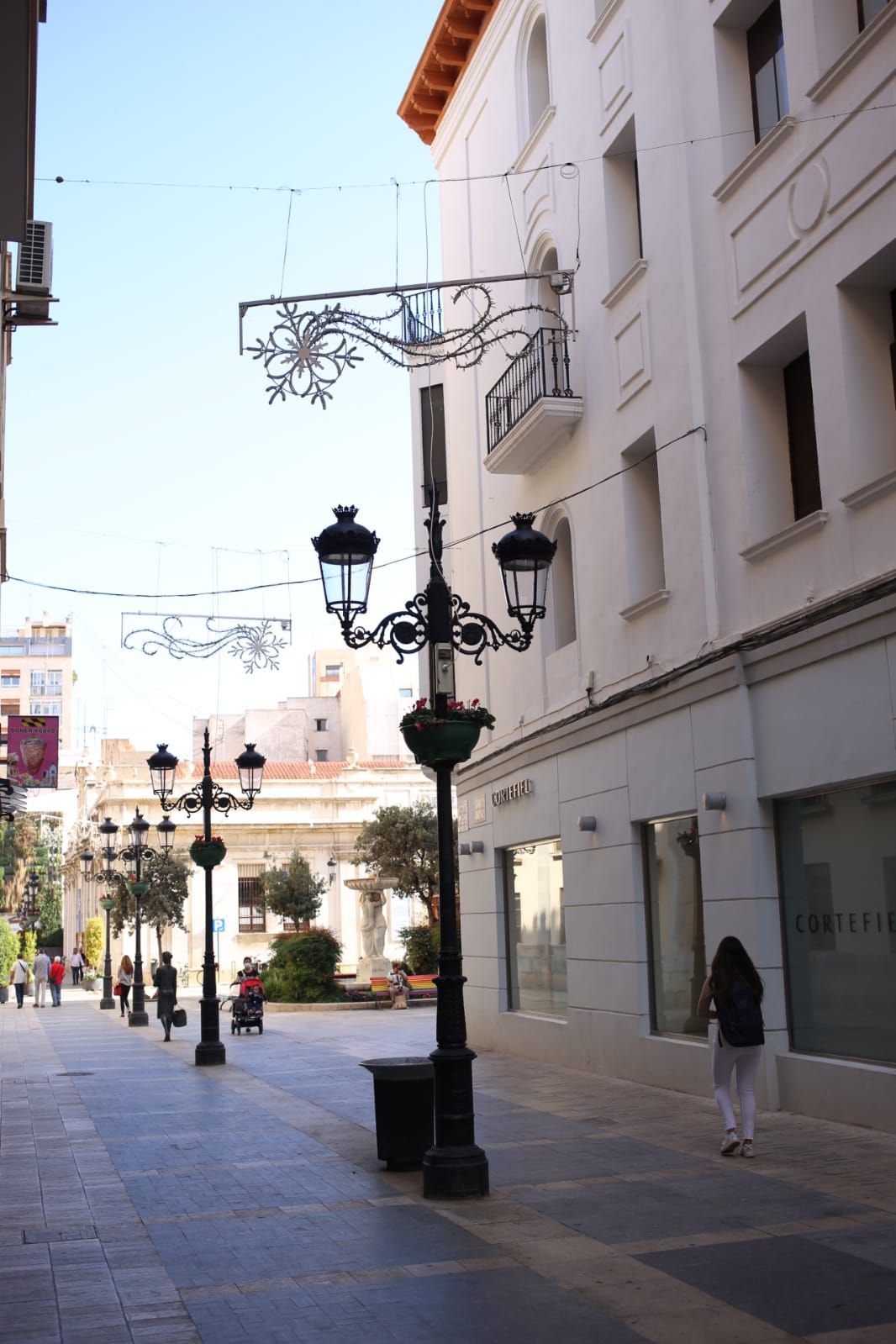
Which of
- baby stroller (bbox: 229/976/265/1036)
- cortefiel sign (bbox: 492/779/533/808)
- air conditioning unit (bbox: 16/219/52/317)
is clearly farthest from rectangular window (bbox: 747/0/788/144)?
baby stroller (bbox: 229/976/265/1036)

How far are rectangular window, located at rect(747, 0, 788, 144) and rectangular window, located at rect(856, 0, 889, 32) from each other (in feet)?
3.41

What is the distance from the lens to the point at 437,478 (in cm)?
2398

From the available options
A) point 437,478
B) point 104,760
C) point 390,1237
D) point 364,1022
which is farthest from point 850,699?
point 104,760

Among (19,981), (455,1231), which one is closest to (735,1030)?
(455,1231)

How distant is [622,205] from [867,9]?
205 inches

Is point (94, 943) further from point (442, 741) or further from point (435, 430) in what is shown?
point (442, 741)

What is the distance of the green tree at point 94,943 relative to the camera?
204 feet

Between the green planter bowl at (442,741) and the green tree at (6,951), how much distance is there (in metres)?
46.9

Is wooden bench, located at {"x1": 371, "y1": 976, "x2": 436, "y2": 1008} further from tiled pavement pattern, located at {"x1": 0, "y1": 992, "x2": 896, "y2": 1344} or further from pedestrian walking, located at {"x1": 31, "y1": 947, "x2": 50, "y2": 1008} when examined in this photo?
tiled pavement pattern, located at {"x1": 0, "y1": 992, "x2": 896, "y2": 1344}

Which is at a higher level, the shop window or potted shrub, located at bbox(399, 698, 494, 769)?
the shop window

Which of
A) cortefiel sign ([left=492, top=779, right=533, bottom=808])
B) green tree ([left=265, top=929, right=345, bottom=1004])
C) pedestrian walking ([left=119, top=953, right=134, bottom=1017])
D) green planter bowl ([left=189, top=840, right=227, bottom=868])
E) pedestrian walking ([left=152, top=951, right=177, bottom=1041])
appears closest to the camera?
cortefiel sign ([left=492, top=779, right=533, bottom=808])

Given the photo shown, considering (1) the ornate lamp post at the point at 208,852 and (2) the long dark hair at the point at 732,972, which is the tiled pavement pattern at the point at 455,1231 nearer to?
(2) the long dark hair at the point at 732,972

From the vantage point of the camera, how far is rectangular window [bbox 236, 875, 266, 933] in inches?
2260

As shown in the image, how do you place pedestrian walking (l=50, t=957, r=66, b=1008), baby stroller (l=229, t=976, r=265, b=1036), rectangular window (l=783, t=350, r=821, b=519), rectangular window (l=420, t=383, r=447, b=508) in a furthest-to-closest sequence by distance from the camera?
pedestrian walking (l=50, t=957, r=66, b=1008)
baby stroller (l=229, t=976, r=265, b=1036)
rectangular window (l=420, t=383, r=447, b=508)
rectangular window (l=783, t=350, r=821, b=519)
